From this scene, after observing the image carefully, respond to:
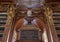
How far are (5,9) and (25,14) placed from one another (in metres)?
0.30

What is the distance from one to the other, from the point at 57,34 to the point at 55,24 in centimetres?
21

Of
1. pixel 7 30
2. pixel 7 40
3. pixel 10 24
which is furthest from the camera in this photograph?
pixel 10 24

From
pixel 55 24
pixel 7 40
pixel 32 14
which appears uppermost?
pixel 32 14

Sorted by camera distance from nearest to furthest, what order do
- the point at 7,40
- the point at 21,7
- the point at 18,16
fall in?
1. the point at 7,40
2. the point at 18,16
3. the point at 21,7

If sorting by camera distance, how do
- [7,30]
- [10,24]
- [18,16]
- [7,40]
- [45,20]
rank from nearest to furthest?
1. [7,40]
2. [7,30]
3. [10,24]
4. [45,20]
5. [18,16]

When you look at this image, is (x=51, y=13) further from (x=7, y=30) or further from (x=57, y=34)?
(x=7, y=30)

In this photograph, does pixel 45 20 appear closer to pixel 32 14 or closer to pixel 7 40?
pixel 32 14

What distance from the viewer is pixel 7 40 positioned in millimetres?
1627

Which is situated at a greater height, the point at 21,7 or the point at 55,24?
the point at 21,7

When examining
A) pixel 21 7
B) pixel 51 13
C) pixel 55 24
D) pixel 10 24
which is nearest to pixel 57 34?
pixel 55 24

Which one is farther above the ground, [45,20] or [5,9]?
[5,9]

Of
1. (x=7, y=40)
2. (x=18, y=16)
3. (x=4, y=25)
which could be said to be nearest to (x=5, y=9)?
(x=18, y=16)

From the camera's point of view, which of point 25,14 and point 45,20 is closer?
point 45,20

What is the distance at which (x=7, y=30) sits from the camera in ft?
5.87
